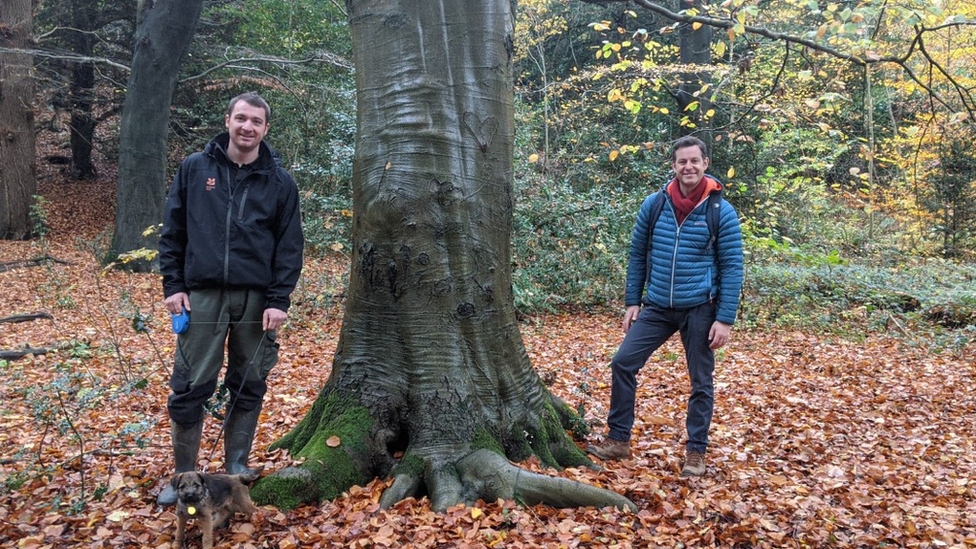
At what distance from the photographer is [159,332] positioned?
842 centimetres

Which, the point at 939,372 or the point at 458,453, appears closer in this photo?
the point at 458,453

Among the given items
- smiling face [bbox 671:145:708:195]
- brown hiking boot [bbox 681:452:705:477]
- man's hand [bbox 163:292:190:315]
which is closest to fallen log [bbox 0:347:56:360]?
man's hand [bbox 163:292:190:315]

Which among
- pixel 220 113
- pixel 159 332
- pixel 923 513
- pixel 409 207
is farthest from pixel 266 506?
pixel 220 113

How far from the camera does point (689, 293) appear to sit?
413cm

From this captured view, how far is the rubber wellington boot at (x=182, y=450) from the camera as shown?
3.42 metres

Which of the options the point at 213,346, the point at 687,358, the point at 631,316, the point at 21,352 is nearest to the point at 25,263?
the point at 21,352

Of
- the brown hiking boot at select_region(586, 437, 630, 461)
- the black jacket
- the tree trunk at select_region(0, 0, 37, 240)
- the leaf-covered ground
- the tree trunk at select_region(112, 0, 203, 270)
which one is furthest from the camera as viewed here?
the tree trunk at select_region(0, 0, 37, 240)

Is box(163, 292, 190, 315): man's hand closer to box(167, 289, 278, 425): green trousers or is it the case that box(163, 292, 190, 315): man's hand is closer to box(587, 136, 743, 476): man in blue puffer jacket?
box(167, 289, 278, 425): green trousers

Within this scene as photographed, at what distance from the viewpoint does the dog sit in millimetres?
3010

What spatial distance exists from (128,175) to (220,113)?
7538 mm

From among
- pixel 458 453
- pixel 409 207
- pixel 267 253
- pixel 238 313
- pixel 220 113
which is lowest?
pixel 458 453

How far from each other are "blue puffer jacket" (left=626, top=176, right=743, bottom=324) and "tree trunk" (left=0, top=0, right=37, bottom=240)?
51.8 feet

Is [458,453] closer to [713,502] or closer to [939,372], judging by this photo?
[713,502]

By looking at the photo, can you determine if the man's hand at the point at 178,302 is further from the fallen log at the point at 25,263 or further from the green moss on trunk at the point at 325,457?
the fallen log at the point at 25,263
